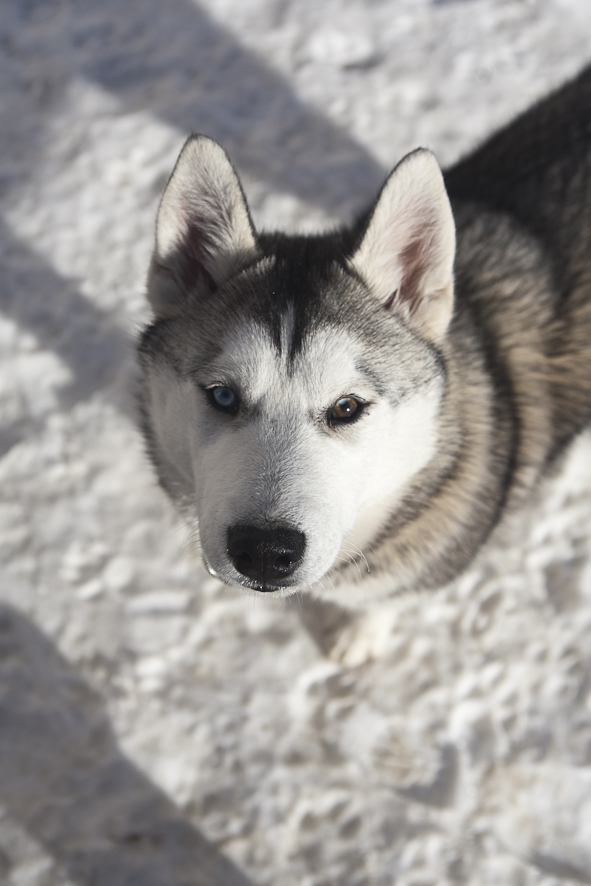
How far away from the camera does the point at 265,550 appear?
166 centimetres

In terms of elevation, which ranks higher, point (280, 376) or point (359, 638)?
point (280, 376)

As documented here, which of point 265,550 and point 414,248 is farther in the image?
point 414,248

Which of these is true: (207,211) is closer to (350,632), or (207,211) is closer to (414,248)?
(414,248)

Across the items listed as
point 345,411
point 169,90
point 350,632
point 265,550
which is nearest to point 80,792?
point 350,632

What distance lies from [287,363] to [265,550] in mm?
513

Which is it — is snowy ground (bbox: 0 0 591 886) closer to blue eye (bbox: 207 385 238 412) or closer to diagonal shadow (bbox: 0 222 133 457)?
diagonal shadow (bbox: 0 222 133 457)

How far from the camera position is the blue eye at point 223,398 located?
1.86m

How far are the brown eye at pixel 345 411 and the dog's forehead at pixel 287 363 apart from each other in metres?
0.05

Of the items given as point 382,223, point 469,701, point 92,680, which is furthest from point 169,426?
point 469,701

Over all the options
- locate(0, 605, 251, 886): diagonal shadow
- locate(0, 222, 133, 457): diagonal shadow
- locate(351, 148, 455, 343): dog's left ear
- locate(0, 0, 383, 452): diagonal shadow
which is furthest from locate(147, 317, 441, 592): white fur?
locate(0, 0, 383, 452): diagonal shadow

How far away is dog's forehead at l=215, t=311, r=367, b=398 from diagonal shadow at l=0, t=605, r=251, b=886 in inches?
67.1

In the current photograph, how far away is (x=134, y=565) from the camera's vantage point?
2977mm

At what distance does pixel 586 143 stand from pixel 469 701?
2.35 m

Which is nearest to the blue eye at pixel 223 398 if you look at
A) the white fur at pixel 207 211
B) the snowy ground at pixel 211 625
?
the white fur at pixel 207 211
